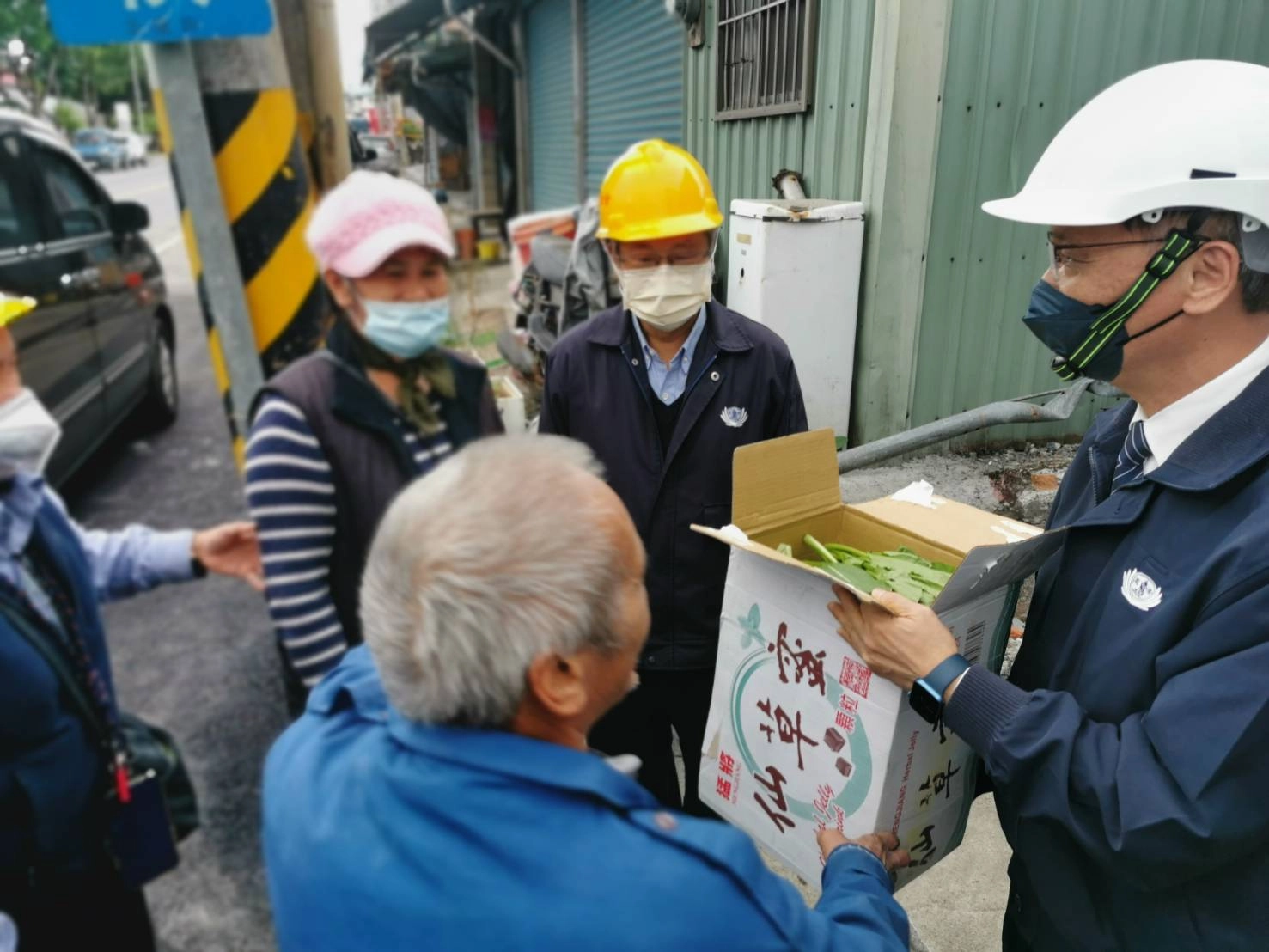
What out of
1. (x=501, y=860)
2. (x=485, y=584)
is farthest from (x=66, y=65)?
(x=501, y=860)

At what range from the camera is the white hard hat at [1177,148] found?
4.09ft

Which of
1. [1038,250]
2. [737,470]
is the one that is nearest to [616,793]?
[737,470]

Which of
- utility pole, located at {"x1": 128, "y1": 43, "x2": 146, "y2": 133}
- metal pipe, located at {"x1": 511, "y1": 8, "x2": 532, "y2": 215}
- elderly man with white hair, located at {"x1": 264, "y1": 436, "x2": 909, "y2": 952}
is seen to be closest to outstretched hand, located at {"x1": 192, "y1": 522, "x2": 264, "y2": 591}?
elderly man with white hair, located at {"x1": 264, "y1": 436, "x2": 909, "y2": 952}

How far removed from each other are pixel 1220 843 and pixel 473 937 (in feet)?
3.19

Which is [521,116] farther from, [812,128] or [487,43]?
[812,128]

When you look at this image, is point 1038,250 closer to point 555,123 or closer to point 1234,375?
point 1234,375

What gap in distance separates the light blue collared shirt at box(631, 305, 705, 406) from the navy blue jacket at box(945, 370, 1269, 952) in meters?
1.09

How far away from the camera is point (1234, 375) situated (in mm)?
1310

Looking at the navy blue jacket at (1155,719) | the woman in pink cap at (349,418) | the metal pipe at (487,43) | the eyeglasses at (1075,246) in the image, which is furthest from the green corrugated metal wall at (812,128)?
the metal pipe at (487,43)

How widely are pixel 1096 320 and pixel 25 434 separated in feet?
6.47

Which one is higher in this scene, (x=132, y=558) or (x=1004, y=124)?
(x=1004, y=124)

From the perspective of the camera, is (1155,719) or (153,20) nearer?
(1155,719)

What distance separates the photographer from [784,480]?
6.28 feet

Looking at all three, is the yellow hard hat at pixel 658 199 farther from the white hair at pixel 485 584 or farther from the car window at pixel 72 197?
the car window at pixel 72 197
